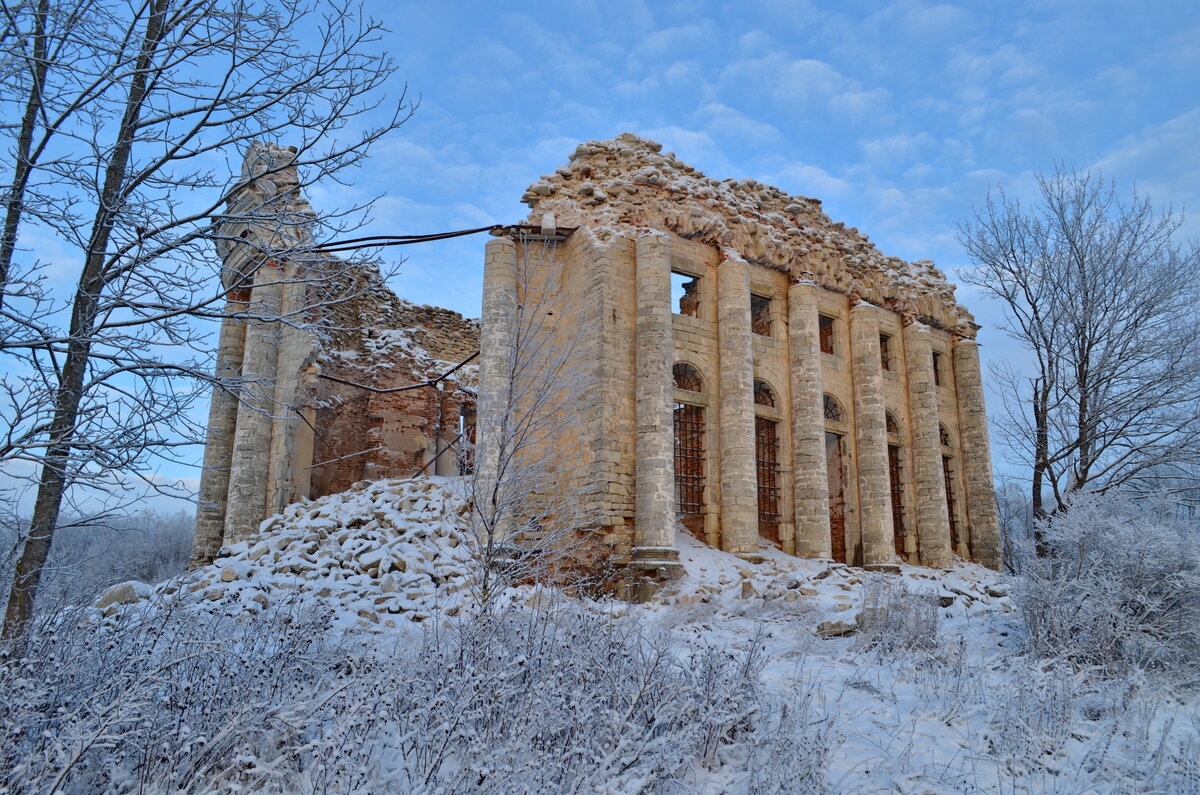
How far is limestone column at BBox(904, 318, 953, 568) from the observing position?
59.1ft

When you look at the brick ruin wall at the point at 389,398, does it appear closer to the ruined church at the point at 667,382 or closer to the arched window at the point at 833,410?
the ruined church at the point at 667,382

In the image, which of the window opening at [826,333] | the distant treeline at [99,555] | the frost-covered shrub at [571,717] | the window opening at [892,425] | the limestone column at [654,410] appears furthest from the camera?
the window opening at [892,425]

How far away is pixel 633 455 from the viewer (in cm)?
1277

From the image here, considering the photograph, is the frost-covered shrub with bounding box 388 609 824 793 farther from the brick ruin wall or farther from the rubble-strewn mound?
the brick ruin wall

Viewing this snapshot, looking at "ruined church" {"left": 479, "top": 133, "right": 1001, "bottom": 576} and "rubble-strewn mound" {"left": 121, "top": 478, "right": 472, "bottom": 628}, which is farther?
"ruined church" {"left": 479, "top": 133, "right": 1001, "bottom": 576}

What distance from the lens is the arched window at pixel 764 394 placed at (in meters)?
16.0

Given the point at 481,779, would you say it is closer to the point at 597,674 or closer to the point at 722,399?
the point at 597,674

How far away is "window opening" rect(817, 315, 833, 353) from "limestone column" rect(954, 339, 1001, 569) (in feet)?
16.7

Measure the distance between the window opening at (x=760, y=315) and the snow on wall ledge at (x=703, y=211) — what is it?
2.98 feet

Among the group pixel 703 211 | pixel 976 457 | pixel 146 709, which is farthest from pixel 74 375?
pixel 976 457

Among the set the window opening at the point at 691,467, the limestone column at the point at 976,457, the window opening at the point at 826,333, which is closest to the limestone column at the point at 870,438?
the window opening at the point at 826,333

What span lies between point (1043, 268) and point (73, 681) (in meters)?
17.5

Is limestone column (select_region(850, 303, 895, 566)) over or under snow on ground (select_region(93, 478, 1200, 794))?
over

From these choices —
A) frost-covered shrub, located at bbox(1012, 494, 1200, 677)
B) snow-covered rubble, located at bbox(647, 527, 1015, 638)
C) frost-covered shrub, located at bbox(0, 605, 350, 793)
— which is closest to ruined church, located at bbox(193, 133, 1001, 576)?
snow-covered rubble, located at bbox(647, 527, 1015, 638)
